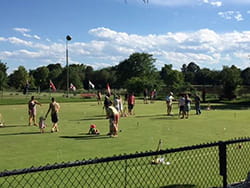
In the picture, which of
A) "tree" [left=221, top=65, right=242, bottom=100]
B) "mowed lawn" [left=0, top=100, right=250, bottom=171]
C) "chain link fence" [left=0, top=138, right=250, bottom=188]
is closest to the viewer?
"chain link fence" [left=0, top=138, right=250, bottom=188]

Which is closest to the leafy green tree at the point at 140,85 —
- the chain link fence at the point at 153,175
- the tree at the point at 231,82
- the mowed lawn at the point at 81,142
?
the tree at the point at 231,82

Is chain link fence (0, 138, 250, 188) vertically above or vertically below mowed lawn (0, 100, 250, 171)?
above

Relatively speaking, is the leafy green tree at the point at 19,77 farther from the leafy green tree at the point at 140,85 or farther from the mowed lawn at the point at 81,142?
the mowed lawn at the point at 81,142

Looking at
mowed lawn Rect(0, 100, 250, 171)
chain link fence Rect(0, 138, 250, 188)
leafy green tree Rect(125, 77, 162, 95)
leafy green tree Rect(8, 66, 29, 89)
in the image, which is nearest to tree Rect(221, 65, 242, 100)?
leafy green tree Rect(125, 77, 162, 95)

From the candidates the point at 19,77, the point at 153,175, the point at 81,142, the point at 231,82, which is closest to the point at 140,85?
the point at 231,82

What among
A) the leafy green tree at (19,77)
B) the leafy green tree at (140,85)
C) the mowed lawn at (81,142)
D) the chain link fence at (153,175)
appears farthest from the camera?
the leafy green tree at (19,77)

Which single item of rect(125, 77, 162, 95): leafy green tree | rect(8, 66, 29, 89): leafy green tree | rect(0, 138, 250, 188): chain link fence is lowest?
rect(0, 138, 250, 188): chain link fence

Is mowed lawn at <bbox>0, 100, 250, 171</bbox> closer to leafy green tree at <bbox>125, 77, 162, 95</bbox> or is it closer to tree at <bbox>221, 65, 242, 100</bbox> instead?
tree at <bbox>221, 65, 242, 100</bbox>

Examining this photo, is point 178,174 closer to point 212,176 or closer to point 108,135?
point 212,176

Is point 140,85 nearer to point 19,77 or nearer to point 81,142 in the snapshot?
point 19,77

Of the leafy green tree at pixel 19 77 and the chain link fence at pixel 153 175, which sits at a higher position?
the leafy green tree at pixel 19 77

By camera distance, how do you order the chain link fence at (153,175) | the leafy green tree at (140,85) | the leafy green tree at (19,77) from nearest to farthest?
1. the chain link fence at (153,175)
2. the leafy green tree at (140,85)
3. the leafy green tree at (19,77)

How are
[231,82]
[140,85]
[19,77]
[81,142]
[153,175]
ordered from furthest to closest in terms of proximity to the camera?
[19,77] → [140,85] → [231,82] → [81,142] → [153,175]

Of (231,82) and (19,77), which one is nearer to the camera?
(231,82)
